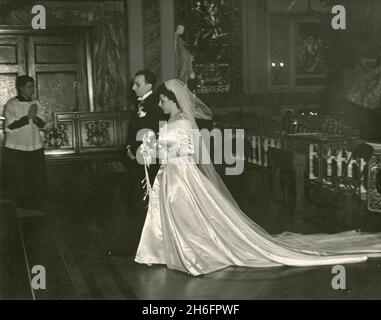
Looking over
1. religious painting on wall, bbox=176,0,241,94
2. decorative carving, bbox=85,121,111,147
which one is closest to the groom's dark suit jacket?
decorative carving, bbox=85,121,111,147

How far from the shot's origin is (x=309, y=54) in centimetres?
1290

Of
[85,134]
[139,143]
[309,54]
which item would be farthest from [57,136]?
[309,54]

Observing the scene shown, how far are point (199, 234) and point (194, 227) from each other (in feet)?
0.23

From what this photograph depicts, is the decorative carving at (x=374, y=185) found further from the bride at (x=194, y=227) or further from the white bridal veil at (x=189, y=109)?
the white bridal veil at (x=189, y=109)

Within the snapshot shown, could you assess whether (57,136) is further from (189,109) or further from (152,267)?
(152,267)

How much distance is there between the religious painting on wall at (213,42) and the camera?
39.0ft

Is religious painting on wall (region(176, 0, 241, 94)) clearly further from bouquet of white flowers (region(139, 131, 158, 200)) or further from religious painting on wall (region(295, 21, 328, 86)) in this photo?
bouquet of white flowers (region(139, 131, 158, 200))

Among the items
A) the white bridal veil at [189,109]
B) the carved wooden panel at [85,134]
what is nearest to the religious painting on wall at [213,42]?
the carved wooden panel at [85,134]

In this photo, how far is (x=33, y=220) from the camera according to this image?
671 cm

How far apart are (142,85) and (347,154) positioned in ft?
8.76

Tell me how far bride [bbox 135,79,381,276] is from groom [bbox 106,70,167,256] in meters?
0.15

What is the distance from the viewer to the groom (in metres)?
5.25

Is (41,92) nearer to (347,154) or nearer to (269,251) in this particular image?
(347,154)
